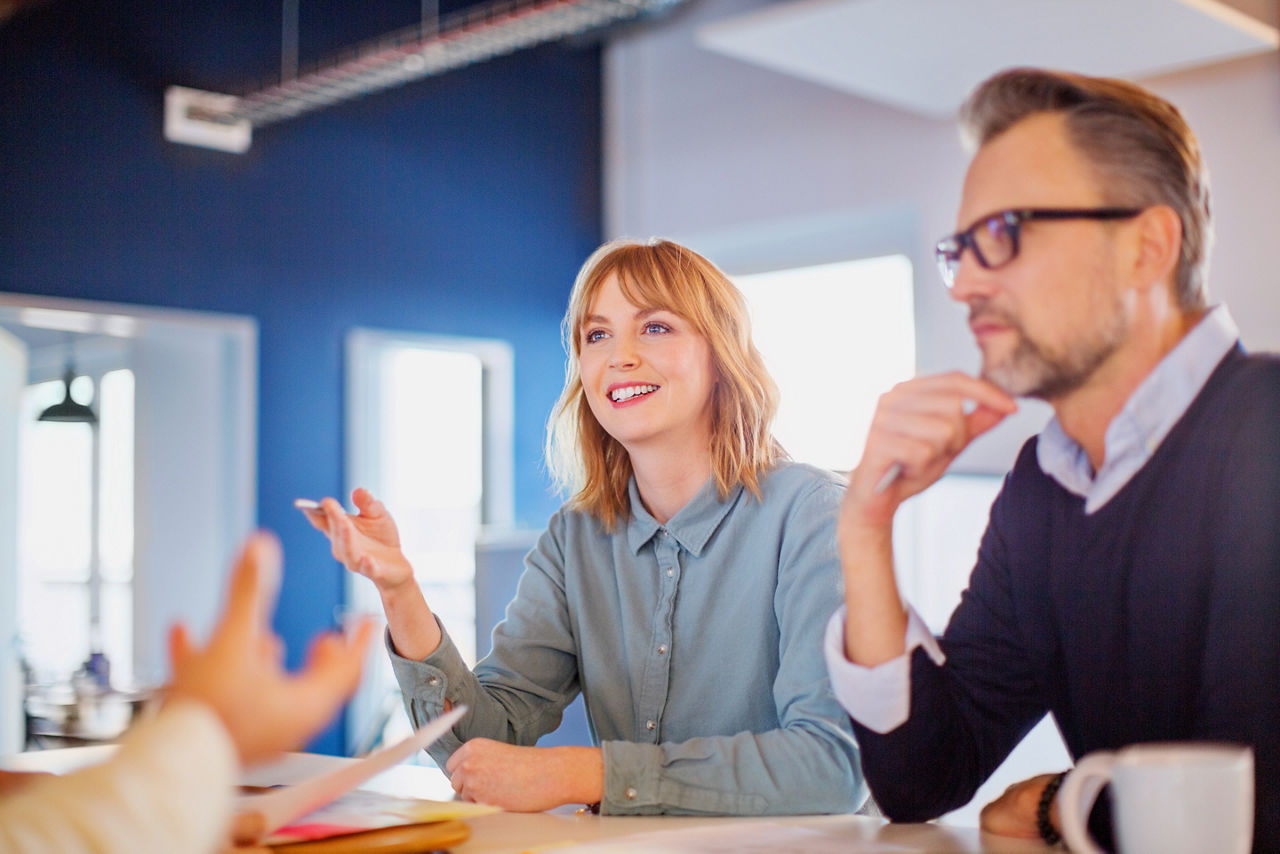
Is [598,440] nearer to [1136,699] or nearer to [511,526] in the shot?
[1136,699]

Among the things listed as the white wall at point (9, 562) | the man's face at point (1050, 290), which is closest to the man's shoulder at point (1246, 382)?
the man's face at point (1050, 290)

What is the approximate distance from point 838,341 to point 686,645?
397cm

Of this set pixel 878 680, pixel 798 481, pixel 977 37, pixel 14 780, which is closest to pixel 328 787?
pixel 14 780

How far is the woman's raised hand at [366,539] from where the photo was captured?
160cm

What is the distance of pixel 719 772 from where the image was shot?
1.48 meters

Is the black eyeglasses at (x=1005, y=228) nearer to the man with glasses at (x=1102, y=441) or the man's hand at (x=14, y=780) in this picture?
the man with glasses at (x=1102, y=441)

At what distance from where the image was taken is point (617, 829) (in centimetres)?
132

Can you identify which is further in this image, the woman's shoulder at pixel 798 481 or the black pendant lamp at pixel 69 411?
the black pendant lamp at pixel 69 411

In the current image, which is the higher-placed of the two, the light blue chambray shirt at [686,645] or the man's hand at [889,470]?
the man's hand at [889,470]

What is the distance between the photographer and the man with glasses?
1.18 m

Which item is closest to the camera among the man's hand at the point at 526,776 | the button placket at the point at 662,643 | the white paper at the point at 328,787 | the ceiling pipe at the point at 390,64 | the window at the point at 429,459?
the white paper at the point at 328,787

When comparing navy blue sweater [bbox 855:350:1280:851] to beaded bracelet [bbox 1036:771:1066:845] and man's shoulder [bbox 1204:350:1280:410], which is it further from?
beaded bracelet [bbox 1036:771:1066:845]

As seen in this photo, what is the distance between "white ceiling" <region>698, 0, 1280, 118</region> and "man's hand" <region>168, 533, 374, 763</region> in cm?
305

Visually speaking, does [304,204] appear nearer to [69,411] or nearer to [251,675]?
[69,411]
